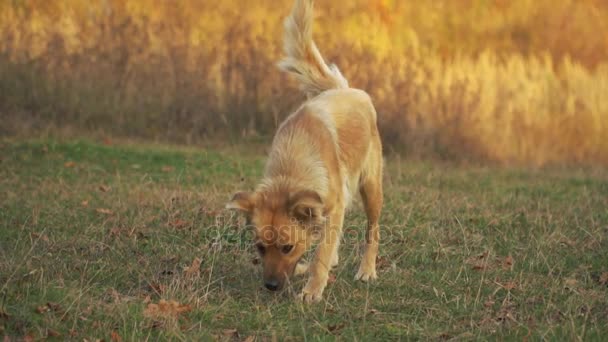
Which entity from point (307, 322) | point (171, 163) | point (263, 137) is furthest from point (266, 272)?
point (263, 137)

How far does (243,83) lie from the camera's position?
45.8ft

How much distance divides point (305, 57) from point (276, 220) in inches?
87.8

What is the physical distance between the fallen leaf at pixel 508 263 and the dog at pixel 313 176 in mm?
1037

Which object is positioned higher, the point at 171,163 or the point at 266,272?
the point at 266,272

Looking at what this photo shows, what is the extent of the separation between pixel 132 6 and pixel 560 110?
729 cm

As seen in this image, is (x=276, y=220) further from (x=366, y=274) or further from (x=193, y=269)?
(x=366, y=274)

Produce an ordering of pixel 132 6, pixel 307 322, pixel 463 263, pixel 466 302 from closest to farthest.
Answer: pixel 307 322, pixel 466 302, pixel 463 263, pixel 132 6

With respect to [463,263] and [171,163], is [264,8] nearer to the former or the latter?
[171,163]

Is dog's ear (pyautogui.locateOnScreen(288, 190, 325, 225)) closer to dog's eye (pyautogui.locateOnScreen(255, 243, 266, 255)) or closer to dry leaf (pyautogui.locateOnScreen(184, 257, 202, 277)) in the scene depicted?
dog's eye (pyautogui.locateOnScreen(255, 243, 266, 255))

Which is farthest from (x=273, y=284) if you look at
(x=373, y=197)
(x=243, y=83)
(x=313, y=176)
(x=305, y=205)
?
(x=243, y=83)

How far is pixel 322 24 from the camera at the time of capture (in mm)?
A: 14836

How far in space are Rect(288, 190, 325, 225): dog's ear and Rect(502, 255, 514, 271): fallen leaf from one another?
6.24 feet

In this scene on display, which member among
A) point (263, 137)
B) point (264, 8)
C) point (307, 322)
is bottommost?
point (263, 137)

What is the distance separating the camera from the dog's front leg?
6074mm
